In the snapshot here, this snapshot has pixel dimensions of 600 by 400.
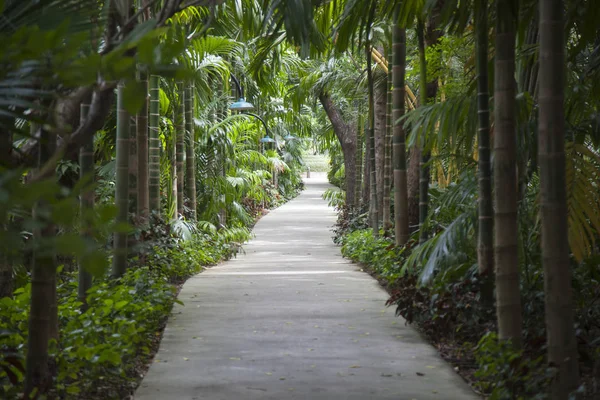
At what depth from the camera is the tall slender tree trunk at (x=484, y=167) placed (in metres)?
5.85

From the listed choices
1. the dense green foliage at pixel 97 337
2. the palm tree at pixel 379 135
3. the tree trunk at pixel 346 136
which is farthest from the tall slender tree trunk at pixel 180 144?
the tree trunk at pixel 346 136

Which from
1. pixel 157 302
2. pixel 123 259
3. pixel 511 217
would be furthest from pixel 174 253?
pixel 511 217

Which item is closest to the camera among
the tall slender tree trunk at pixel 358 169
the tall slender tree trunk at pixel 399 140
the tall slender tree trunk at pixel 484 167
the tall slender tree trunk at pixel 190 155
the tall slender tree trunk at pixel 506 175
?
the tall slender tree trunk at pixel 506 175

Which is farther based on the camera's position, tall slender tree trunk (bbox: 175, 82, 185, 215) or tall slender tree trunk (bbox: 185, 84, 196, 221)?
tall slender tree trunk (bbox: 185, 84, 196, 221)

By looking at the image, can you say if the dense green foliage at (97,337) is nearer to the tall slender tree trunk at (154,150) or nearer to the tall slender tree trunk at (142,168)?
the tall slender tree trunk at (142,168)

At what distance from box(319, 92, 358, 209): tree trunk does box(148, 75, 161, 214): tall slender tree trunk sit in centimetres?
1059

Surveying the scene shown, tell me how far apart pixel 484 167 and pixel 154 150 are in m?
6.47

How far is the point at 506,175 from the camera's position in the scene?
5105 millimetres

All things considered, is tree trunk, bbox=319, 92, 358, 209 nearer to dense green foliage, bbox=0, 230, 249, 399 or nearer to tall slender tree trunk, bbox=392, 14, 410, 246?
tall slender tree trunk, bbox=392, 14, 410, 246

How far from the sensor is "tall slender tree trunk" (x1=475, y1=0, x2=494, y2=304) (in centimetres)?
585

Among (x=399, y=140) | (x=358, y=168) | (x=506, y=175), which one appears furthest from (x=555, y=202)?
(x=358, y=168)

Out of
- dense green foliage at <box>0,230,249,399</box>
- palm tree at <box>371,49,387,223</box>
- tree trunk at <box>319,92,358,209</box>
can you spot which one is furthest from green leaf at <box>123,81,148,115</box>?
tree trunk at <box>319,92,358,209</box>

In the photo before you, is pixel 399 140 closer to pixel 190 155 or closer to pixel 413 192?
pixel 413 192

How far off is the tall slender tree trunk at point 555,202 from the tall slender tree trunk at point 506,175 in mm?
873
